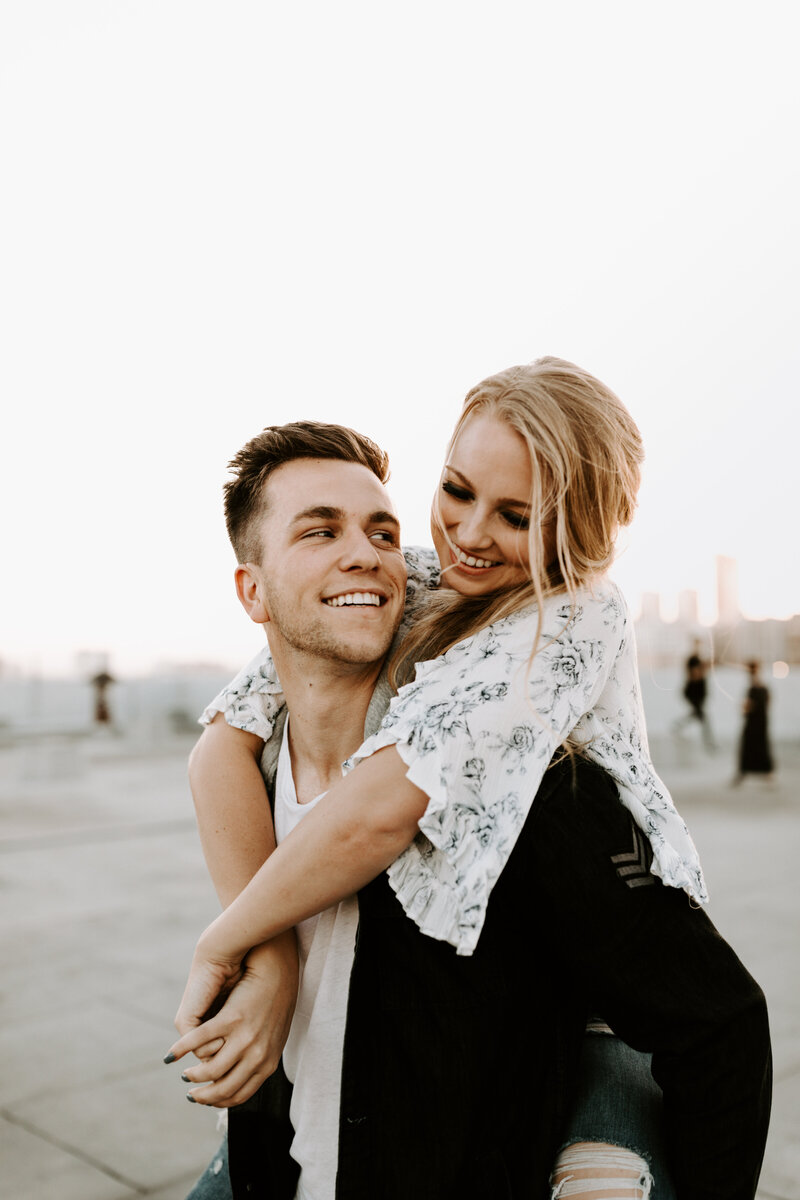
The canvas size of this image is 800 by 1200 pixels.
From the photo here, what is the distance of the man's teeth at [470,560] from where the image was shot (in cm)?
202

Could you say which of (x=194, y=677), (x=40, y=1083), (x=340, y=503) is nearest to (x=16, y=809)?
(x=40, y=1083)

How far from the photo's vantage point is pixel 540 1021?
177 centimetres

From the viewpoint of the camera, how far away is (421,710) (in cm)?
166

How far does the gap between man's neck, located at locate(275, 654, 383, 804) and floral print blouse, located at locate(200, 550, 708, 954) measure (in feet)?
1.29

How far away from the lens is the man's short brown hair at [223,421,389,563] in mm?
2271

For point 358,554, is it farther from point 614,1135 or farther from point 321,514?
point 614,1135

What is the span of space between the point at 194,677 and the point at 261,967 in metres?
37.0

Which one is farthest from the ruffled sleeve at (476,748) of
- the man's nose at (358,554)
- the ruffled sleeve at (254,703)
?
the ruffled sleeve at (254,703)

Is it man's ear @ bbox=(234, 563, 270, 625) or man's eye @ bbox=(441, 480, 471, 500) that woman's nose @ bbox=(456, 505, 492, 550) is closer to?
man's eye @ bbox=(441, 480, 471, 500)

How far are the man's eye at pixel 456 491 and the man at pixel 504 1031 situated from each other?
23.0 inches

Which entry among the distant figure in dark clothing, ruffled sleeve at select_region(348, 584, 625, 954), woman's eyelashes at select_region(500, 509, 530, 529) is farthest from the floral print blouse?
the distant figure in dark clothing

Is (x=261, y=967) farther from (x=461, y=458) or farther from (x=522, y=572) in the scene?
(x=461, y=458)

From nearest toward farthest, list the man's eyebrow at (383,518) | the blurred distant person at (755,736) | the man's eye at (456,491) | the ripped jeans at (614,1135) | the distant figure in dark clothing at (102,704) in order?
1. the ripped jeans at (614,1135)
2. the man's eye at (456,491)
3. the man's eyebrow at (383,518)
4. the blurred distant person at (755,736)
5. the distant figure in dark clothing at (102,704)

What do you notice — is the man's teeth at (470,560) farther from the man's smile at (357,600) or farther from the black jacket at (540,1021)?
the black jacket at (540,1021)
